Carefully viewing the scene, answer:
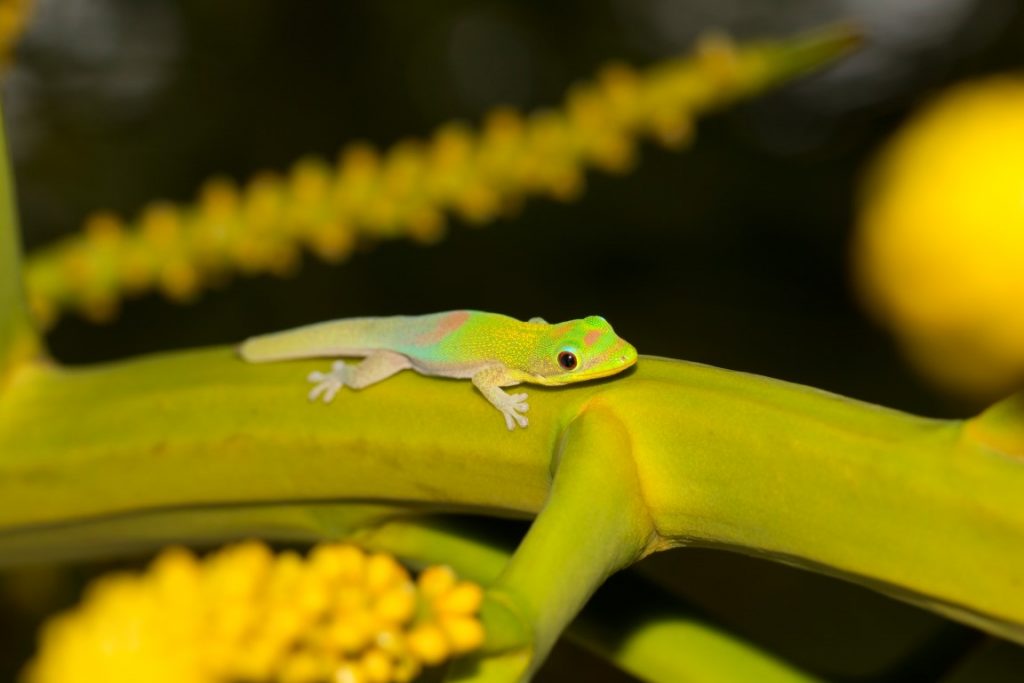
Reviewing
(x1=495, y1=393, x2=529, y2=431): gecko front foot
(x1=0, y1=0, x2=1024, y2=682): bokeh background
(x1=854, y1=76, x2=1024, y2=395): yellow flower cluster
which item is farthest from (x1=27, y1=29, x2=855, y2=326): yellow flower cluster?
(x1=854, y1=76, x2=1024, y2=395): yellow flower cluster

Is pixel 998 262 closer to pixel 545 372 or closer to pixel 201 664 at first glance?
pixel 545 372

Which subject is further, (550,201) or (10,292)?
(550,201)

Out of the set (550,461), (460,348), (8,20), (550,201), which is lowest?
(550,201)

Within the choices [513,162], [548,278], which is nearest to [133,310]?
[548,278]

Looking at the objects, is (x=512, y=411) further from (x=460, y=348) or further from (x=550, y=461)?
(x=460, y=348)

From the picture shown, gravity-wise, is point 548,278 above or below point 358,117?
below

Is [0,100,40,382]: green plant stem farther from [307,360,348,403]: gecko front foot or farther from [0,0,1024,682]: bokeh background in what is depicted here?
[0,0,1024,682]: bokeh background

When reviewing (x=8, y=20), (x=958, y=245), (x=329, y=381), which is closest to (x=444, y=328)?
(x=329, y=381)
